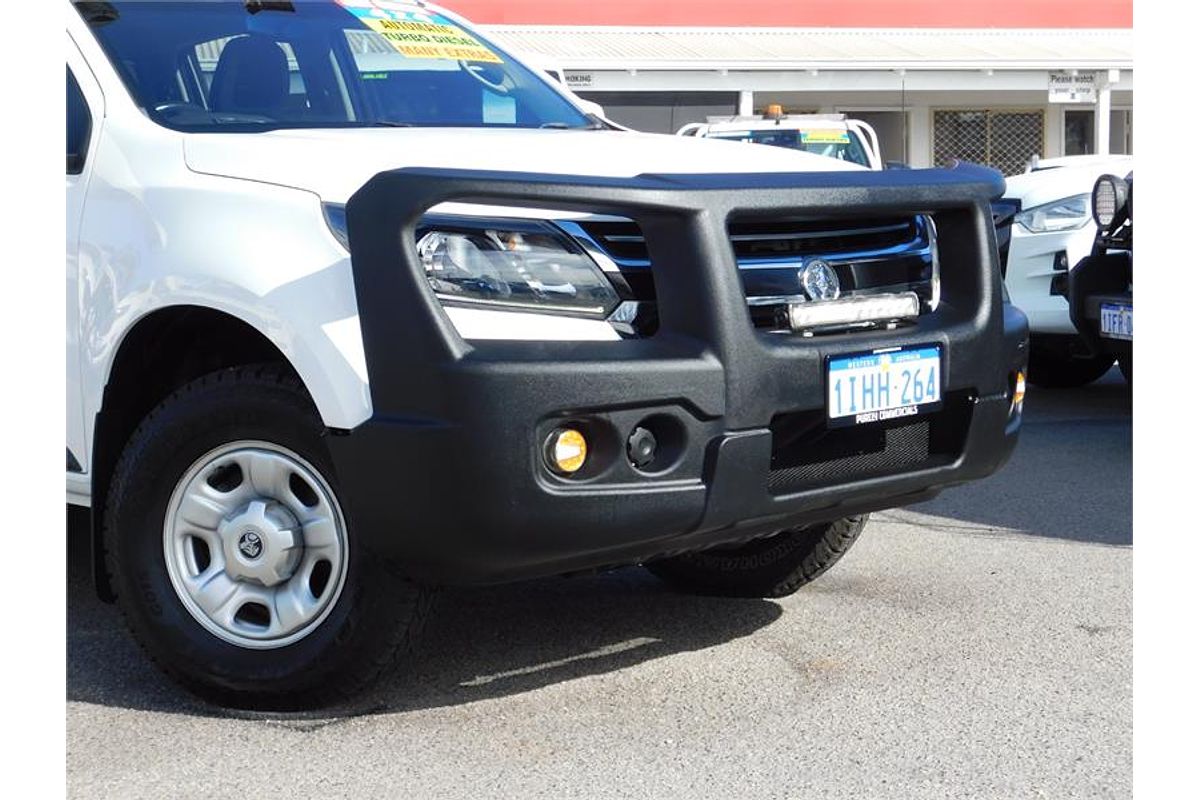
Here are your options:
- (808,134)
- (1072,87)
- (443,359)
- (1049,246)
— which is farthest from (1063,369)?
(1072,87)

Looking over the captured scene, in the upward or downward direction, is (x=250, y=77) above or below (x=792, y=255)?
above

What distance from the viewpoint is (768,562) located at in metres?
4.82

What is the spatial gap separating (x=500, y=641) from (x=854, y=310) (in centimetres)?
133

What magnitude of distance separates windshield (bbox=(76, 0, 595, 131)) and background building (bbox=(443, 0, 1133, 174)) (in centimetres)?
1614

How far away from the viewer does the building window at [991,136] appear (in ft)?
88.4

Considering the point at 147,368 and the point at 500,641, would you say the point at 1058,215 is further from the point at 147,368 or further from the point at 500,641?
the point at 147,368

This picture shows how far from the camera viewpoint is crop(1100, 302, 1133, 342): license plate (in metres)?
6.78

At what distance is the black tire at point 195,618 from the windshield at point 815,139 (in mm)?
10083

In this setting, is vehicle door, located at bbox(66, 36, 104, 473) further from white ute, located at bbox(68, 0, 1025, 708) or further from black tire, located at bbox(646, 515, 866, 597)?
black tire, located at bbox(646, 515, 866, 597)

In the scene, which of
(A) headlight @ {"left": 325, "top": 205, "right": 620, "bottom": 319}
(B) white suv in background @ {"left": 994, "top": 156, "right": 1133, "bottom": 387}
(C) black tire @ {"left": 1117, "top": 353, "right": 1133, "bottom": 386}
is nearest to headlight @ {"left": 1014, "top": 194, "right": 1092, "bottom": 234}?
(B) white suv in background @ {"left": 994, "top": 156, "right": 1133, "bottom": 387}

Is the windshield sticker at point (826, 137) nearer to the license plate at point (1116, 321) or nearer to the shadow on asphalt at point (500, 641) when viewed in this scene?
the license plate at point (1116, 321)

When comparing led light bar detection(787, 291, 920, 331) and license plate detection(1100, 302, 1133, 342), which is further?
license plate detection(1100, 302, 1133, 342)

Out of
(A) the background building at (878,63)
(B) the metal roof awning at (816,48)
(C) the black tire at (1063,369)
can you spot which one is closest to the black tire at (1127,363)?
(C) the black tire at (1063,369)

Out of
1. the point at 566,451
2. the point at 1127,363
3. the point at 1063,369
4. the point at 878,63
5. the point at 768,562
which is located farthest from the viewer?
the point at 878,63
